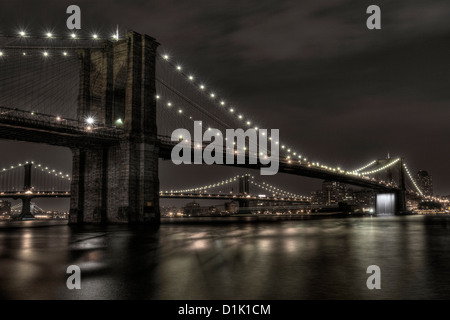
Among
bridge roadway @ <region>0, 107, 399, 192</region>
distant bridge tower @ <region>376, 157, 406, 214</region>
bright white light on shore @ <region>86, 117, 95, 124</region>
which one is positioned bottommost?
distant bridge tower @ <region>376, 157, 406, 214</region>

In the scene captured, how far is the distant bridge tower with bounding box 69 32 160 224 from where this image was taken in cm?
4338

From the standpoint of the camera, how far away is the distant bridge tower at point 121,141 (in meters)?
43.4

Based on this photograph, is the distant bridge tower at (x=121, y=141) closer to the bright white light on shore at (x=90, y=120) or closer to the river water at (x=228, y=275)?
the bright white light on shore at (x=90, y=120)

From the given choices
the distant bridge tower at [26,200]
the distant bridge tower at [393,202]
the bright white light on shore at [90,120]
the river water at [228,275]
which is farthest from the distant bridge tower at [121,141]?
the distant bridge tower at [393,202]

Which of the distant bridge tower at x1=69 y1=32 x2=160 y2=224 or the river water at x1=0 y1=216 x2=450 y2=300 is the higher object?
the distant bridge tower at x1=69 y1=32 x2=160 y2=224

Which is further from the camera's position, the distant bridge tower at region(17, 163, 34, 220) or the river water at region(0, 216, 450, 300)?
the distant bridge tower at region(17, 163, 34, 220)

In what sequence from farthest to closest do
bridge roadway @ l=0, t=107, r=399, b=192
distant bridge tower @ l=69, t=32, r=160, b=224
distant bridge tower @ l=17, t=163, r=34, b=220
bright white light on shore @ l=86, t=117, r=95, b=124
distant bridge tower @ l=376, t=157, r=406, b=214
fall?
distant bridge tower @ l=376, t=157, r=406, b=214, distant bridge tower @ l=17, t=163, r=34, b=220, bright white light on shore @ l=86, t=117, r=95, b=124, distant bridge tower @ l=69, t=32, r=160, b=224, bridge roadway @ l=0, t=107, r=399, b=192

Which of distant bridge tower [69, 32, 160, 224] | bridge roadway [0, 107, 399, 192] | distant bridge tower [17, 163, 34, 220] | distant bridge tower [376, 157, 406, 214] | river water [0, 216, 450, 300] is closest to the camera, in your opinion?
river water [0, 216, 450, 300]

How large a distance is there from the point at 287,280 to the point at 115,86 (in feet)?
143

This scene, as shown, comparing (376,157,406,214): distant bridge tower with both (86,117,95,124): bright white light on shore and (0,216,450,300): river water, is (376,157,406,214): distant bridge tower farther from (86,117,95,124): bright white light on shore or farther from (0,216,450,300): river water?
(0,216,450,300): river water

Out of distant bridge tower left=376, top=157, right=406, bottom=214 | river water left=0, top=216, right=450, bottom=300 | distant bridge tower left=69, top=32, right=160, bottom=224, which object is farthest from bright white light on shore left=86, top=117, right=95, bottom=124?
distant bridge tower left=376, top=157, right=406, bottom=214

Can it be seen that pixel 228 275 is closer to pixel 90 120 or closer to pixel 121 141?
pixel 121 141

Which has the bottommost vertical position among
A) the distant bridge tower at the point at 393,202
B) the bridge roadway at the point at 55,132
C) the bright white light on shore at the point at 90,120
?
the distant bridge tower at the point at 393,202
